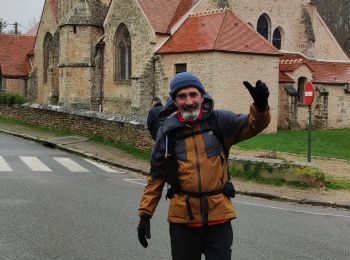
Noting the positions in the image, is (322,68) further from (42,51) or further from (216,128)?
(216,128)

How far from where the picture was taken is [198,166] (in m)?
4.45

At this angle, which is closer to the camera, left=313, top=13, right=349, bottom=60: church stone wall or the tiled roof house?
left=313, top=13, right=349, bottom=60: church stone wall

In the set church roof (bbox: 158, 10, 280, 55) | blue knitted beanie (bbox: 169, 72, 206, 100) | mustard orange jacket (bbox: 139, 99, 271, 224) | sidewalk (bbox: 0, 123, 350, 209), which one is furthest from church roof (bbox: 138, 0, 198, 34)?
mustard orange jacket (bbox: 139, 99, 271, 224)

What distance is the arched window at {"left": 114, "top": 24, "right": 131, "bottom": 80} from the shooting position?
107 ft

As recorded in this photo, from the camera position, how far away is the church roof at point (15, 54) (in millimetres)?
45625

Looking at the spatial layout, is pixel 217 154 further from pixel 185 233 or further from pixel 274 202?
pixel 274 202

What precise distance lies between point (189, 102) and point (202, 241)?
1.15 metres

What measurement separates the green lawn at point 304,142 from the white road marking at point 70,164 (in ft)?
22.7

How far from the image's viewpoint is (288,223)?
30.9ft

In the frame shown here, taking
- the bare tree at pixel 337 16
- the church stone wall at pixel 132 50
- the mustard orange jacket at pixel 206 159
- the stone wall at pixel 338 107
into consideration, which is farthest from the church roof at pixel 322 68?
the bare tree at pixel 337 16

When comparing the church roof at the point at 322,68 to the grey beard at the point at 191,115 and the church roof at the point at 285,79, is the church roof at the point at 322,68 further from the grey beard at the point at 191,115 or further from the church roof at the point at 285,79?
the grey beard at the point at 191,115

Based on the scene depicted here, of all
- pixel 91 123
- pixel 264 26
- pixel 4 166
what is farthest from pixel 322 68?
pixel 4 166

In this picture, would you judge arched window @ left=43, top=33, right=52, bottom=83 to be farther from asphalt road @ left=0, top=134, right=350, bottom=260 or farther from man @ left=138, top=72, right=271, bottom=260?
man @ left=138, top=72, right=271, bottom=260

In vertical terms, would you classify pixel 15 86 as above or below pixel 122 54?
below
